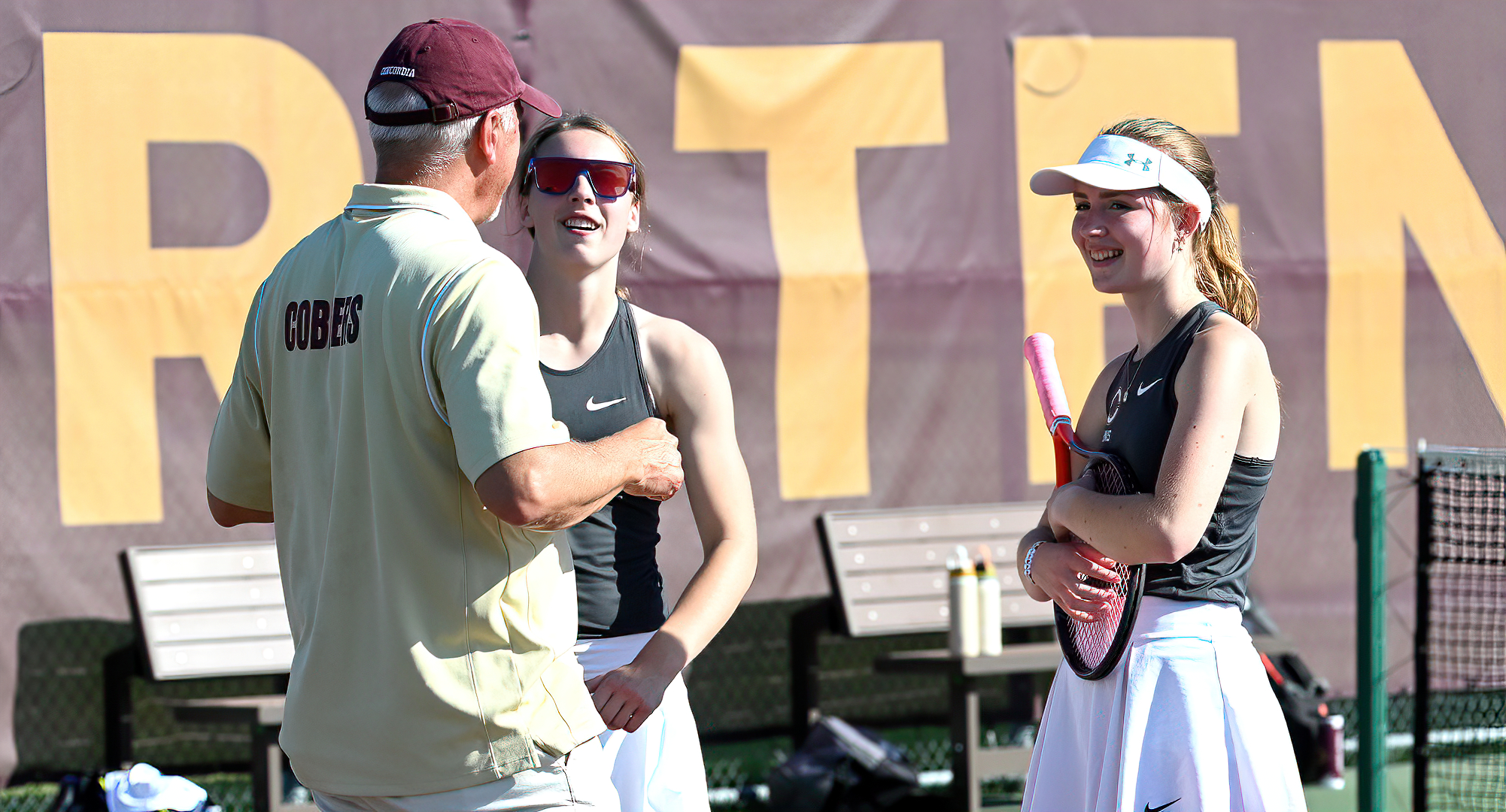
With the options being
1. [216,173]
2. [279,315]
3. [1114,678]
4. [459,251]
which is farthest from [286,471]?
[216,173]

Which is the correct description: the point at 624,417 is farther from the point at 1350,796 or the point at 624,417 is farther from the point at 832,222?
the point at 1350,796

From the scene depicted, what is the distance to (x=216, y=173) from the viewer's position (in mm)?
5203

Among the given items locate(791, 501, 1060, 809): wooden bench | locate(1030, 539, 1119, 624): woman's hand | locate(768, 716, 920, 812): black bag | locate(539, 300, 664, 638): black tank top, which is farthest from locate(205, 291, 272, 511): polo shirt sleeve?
locate(791, 501, 1060, 809): wooden bench

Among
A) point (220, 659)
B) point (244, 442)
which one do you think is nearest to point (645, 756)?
point (244, 442)

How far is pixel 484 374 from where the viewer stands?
1.60 meters

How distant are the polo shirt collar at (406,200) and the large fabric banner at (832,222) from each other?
352cm

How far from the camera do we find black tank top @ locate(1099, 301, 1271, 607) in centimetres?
221

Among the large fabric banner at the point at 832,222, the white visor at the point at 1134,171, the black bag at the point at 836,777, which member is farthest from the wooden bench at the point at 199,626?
the white visor at the point at 1134,171

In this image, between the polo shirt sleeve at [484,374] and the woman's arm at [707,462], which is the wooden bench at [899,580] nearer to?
the woman's arm at [707,462]

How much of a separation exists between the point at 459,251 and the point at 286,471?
15.9 inches

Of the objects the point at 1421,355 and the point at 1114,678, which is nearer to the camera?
the point at 1114,678

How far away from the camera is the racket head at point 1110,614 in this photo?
2209 millimetres

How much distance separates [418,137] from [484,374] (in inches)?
15.2

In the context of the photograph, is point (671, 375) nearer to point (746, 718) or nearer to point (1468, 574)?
point (746, 718)
